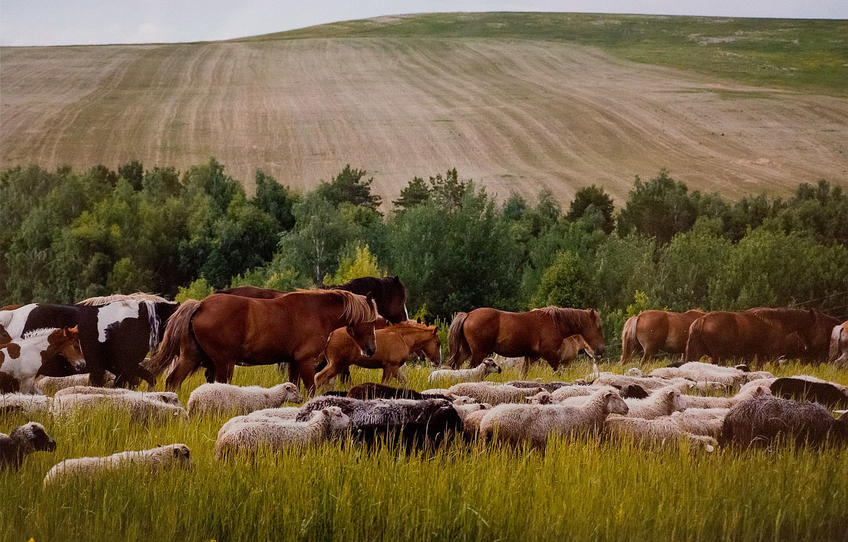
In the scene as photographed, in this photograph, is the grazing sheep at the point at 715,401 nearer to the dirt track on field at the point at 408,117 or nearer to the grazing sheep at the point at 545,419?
the grazing sheep at the point at 545,419

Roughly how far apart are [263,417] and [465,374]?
23.9 ft

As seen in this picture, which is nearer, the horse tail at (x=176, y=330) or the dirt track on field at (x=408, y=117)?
the horse tail at (x=176, y=330)

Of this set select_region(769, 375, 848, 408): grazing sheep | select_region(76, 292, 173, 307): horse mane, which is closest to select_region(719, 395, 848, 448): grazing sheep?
select_region(769, 375, 848, 408): grazing sheep

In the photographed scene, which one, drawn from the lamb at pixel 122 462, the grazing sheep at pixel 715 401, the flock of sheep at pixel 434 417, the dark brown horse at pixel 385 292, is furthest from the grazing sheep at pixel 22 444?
the dark brown horse at pixel 385 292

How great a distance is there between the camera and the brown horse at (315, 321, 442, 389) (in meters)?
14.4

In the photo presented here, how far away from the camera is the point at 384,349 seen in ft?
48.8

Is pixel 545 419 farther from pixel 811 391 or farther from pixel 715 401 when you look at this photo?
pixel 811 391

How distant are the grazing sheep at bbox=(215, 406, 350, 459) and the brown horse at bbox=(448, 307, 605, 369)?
9.86m

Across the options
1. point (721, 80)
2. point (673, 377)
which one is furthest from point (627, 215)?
point (673, 377)

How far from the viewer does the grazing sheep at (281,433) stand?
8438 millimetres

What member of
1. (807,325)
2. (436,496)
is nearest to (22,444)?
(436,496)

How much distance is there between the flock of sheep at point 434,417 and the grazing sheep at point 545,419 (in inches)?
0.4

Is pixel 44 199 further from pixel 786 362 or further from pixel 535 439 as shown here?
pixel 535 439

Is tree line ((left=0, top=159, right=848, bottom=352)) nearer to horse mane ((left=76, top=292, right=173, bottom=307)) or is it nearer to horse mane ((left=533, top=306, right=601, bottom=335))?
horse mane ((left=533, top=306, right=601, bottom=335))
